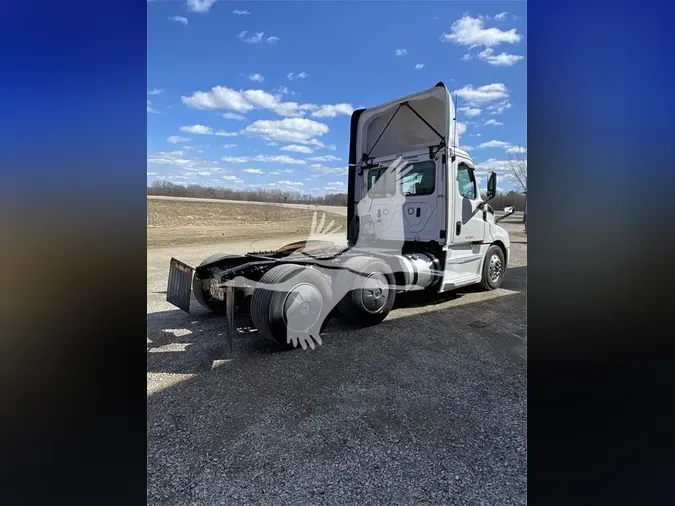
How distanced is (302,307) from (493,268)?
3.97 meters

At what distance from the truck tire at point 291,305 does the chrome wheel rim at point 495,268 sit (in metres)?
3.51

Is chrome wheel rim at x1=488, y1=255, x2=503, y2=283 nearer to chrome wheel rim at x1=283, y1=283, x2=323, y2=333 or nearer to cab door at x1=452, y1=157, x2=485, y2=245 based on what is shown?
cab door at x1=452, y1=157, x2=485, y2=245

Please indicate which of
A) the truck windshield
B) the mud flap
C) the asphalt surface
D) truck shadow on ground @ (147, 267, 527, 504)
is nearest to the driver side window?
the truck windshield

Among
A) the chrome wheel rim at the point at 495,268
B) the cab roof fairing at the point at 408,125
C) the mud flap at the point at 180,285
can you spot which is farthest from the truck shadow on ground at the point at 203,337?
the cab roof fairing at the point at 408,125

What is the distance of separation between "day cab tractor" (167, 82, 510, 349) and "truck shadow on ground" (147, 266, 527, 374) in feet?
0.72

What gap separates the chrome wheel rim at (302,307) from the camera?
10.9ft

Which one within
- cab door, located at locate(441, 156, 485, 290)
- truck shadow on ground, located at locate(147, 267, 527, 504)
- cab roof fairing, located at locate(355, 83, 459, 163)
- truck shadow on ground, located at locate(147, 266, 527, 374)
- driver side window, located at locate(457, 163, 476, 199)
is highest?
cab roof fairing, located at locate(355, 83, 459, 163)

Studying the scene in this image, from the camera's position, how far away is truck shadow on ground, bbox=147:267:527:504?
1741 mm

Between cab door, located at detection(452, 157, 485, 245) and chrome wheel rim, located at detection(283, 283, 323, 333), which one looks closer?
chrome wheel rim, located at detection(283, 283, 323, 333)

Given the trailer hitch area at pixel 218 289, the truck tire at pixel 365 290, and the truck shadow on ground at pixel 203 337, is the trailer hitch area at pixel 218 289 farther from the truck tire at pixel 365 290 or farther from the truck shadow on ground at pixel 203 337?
the truck tire at pixel 365 290

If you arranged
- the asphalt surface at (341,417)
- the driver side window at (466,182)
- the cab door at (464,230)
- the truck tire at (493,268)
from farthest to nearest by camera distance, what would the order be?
the truck tire at (493,268)
the driver side window at (466,182)
the cab door at (464,230)
the asphalt surface at (341,417)

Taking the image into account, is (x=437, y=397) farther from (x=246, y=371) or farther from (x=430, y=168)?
(x=430, y=168)
